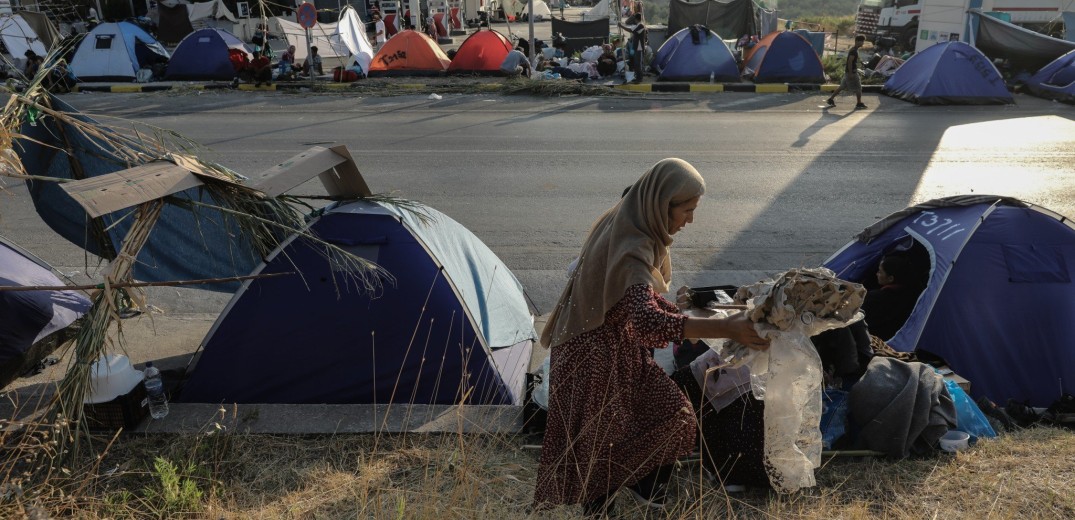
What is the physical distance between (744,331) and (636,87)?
14542 mm

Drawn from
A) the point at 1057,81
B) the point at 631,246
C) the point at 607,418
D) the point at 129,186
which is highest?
the point at 129,186

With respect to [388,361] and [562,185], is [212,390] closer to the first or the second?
[388,361]

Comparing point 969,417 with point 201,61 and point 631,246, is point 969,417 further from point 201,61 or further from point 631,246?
point 201,61

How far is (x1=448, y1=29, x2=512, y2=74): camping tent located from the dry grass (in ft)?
50.4

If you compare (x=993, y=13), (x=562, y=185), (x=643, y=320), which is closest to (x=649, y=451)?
(x=643, y=320)

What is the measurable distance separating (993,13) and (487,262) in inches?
708

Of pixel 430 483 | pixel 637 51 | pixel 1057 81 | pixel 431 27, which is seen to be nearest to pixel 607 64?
pixel 637 51

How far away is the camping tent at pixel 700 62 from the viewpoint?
17.2 m

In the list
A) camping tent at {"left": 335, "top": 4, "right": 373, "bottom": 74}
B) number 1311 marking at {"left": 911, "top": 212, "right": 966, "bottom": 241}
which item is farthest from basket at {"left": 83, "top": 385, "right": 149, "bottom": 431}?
camping tent at {"left": 335, "top": 4, "right": 373, "bottom": 74}

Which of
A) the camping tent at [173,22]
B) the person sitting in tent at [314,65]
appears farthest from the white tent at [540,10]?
the person sitting in tent at [314,65]

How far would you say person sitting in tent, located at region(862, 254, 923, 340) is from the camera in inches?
196

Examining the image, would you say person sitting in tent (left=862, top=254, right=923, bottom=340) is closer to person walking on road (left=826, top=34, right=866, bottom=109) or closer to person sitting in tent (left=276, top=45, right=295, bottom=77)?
person walking on road (left=826, top=34, right=866, bottom=109)

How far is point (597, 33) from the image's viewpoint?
21.6 meters

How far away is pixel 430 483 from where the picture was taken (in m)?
3.44
